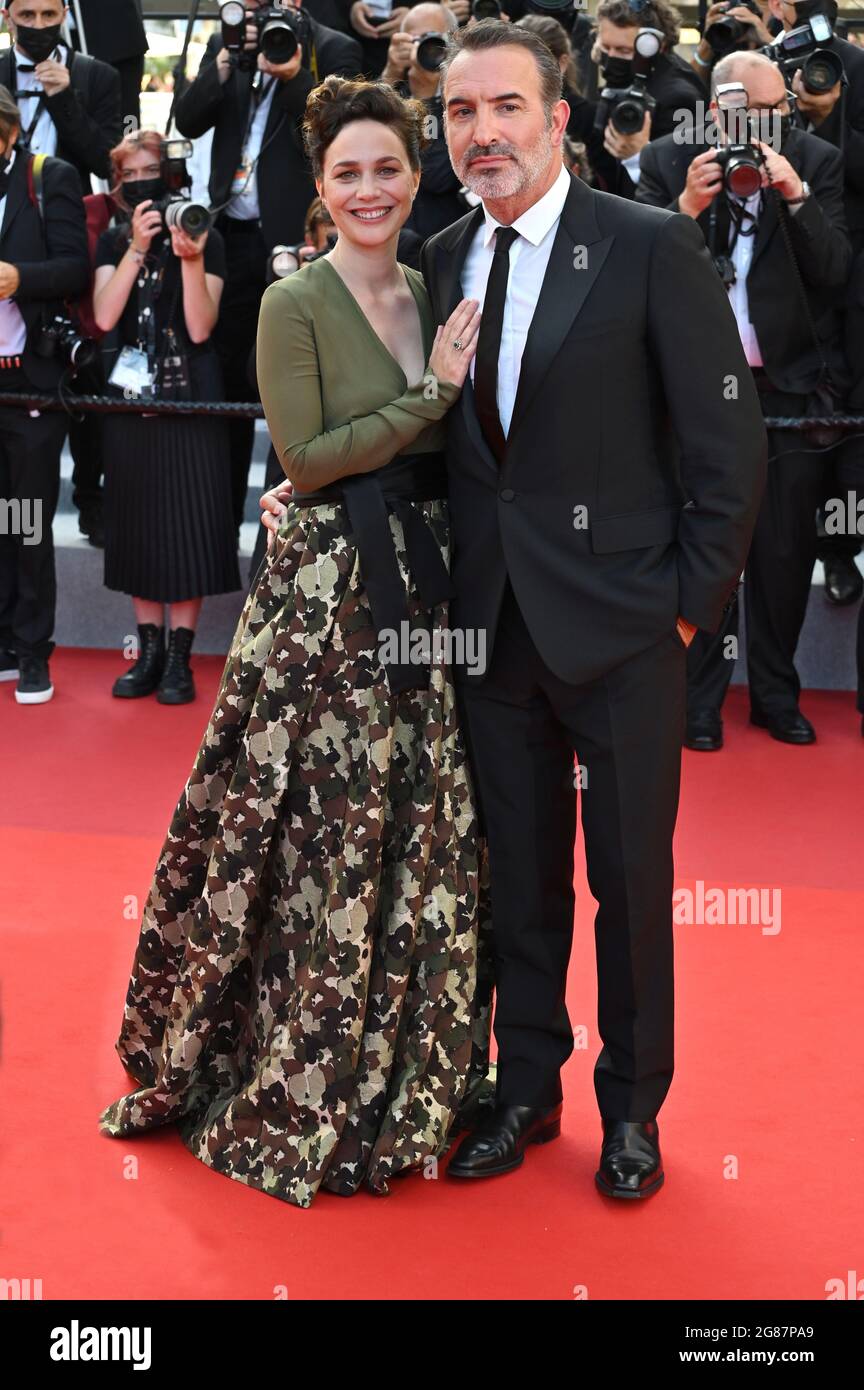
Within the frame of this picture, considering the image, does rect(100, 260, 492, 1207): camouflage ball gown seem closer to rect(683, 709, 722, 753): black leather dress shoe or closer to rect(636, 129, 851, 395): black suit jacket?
rect(683, 709, 722, 753): black leather dress shoe

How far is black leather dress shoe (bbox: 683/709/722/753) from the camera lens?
15.6 feet

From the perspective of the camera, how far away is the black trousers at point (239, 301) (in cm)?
544

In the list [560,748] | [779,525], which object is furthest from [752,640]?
[560,748]

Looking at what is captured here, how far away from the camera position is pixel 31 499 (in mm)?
5273

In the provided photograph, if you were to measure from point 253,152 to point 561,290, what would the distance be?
3.23 meters

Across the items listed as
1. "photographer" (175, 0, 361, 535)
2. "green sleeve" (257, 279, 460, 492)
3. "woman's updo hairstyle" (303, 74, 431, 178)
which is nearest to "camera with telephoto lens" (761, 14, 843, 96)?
"photographer" (175, 0, 361, 535)

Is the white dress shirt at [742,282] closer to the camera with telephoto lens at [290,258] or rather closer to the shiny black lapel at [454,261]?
the camera with telephoto lens at [290,258]

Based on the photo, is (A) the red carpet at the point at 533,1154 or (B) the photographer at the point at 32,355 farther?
(B) the photographer at the point at 32,355

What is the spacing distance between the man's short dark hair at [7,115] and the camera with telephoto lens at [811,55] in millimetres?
2146

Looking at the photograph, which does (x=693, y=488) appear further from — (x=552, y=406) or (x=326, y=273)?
(x=326, y=273)

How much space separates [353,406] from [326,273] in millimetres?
208

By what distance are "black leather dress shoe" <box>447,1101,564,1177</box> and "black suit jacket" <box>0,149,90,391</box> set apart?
3.23m

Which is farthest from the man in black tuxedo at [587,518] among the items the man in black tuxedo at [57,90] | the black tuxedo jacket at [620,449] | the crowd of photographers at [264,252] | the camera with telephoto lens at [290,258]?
the man in black tuxedo at [57,90]

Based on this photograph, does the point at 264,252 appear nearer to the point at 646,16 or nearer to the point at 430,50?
the point at 430,50
